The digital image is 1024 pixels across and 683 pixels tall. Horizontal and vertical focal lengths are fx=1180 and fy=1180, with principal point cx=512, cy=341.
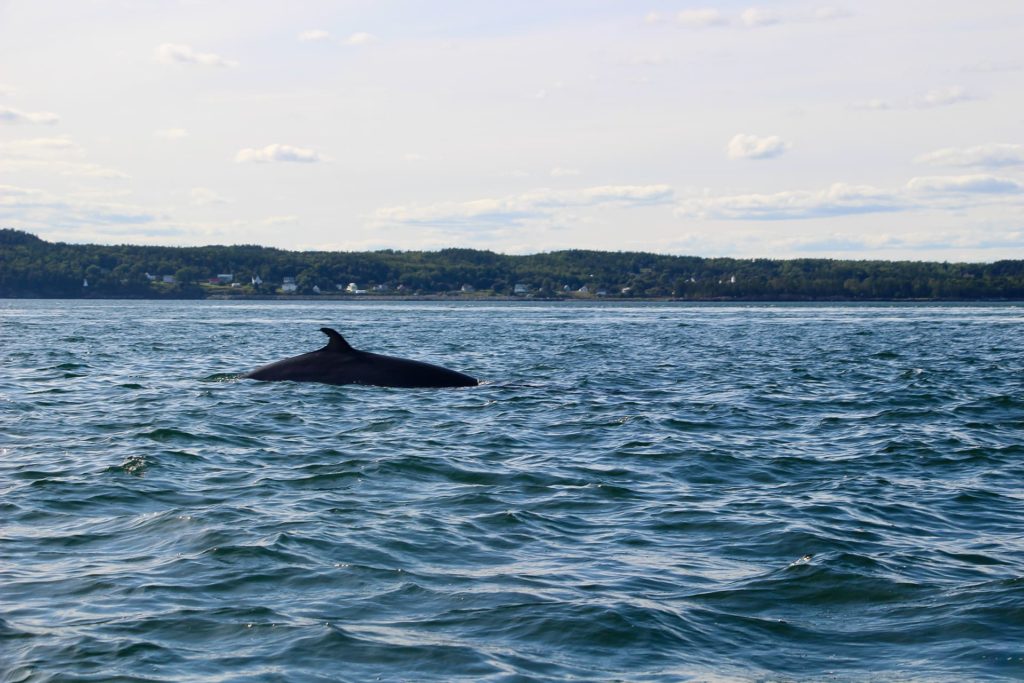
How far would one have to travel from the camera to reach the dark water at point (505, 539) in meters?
7.87

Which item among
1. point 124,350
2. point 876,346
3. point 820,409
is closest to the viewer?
point 820,409

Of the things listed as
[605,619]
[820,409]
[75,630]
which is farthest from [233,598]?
[820,409]

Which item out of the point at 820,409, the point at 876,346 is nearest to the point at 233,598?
the point at 820,409

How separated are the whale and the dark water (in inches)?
51.7

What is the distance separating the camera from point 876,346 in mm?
50406

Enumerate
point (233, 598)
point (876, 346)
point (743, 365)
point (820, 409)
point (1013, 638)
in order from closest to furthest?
point (1013, 638), point (233, 598), point (820, 409), point (743, 365), point (876, 346)

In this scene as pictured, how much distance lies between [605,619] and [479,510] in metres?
3.91

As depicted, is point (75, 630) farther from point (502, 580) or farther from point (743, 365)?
point (743, 365)

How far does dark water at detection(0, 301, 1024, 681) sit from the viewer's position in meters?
7.87

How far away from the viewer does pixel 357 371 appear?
2480cm

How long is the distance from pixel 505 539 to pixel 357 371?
14.3 m

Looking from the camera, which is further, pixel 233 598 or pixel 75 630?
pixel 233 598

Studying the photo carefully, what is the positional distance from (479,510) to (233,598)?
12.2 feet

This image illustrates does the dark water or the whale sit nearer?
the dark water
